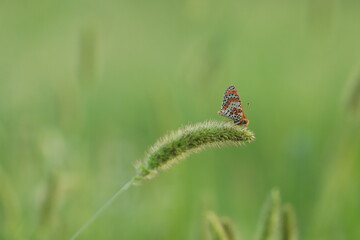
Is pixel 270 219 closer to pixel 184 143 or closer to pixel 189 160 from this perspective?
pixel 184 143

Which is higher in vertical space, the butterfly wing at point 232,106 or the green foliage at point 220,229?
the butterfly wing at point 232,106

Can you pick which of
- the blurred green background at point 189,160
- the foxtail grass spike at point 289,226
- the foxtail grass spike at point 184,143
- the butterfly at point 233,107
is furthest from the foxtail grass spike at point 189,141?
the blurred green background at point 189,160

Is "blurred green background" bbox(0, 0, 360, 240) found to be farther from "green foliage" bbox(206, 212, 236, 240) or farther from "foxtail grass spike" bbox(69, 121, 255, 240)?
"foxtail grass spike" bbox(69, 121, 255, 240)

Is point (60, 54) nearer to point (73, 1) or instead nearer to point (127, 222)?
point (73, 1)

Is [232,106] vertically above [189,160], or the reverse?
[189,160]

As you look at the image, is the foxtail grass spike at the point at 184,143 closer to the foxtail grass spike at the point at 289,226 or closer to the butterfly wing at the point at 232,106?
the butterfly wing at the point at 232,106

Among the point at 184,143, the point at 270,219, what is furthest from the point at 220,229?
the point at 184,143

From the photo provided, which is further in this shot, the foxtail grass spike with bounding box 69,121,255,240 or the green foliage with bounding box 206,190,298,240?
the green foliage with bounding box 206,190,298,240

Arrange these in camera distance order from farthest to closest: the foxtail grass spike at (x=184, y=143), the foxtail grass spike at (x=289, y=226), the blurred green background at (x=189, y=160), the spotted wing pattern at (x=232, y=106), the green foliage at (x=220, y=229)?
the blurred green background at (x=189, y=160), the foxtail grass spike at (x=289, y=226), the spotted wing pattern at (x=232, y=106), the green foliage at (x=220, y=229), the foxtail grass spike at (x=184, y=143)

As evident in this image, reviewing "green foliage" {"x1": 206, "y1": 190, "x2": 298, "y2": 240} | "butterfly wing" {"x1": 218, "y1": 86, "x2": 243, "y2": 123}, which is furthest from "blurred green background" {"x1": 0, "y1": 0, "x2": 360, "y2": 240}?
"butterfly wing" {"x1": 218, "y1": 86, "x2": 243, "y2": 123}
